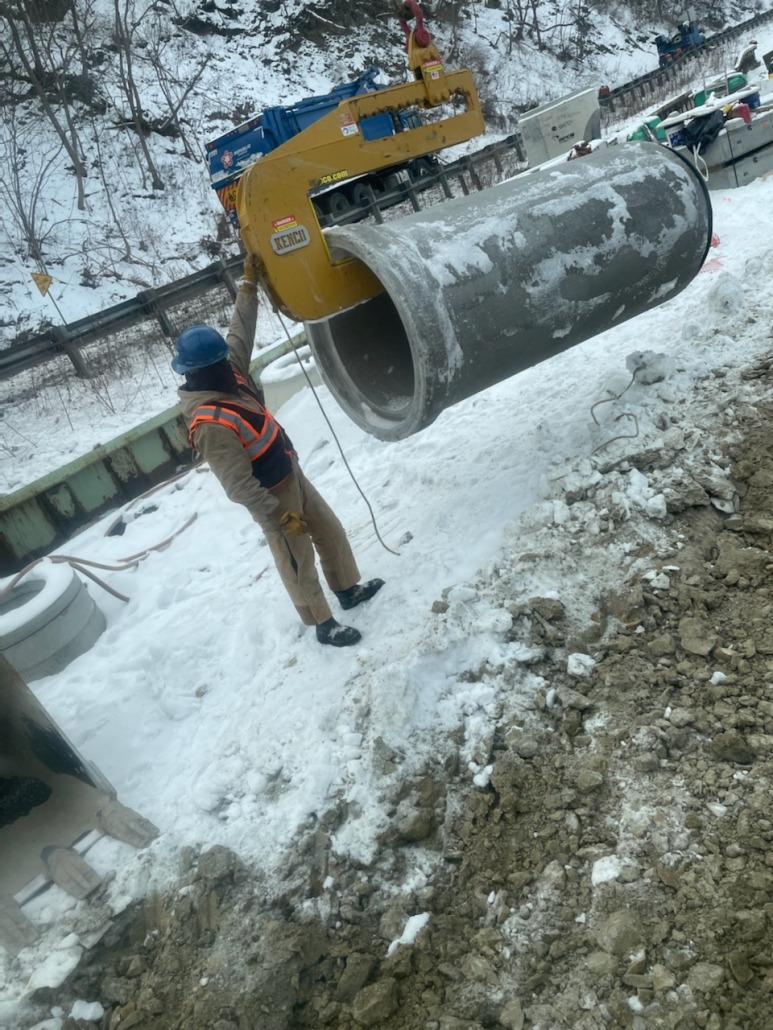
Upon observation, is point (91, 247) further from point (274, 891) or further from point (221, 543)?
point (274, 891)

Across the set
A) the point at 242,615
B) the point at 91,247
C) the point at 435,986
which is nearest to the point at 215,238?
the point at 91,247

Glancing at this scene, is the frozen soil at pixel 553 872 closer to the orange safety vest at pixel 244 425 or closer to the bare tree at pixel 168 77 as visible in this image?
the orange safety vest at pixel 244 425

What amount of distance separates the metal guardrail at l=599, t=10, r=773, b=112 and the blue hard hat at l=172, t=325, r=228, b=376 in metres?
17.4

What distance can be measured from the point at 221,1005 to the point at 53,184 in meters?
19.8

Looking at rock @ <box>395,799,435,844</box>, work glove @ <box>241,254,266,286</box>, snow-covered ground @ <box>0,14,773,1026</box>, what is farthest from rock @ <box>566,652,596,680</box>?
work glove @ <box>241,254,266,286</box>

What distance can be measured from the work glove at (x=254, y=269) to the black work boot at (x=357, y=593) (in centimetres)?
178

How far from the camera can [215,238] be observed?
17.3 m

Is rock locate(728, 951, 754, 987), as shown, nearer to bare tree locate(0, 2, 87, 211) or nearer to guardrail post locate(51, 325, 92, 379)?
guardrail post locate(51, 325, 92, 379)

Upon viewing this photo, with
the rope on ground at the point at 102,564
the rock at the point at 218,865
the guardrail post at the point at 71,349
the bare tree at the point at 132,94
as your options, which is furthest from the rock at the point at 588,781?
the bare tree at the point at 132,94

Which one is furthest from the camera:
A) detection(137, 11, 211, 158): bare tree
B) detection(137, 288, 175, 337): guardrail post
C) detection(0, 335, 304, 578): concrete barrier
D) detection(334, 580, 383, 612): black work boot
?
detection(137, 11, 211, 158): bare tree

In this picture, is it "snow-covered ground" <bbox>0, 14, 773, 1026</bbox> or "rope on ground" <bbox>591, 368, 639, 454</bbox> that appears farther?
"rope on ground" <bbox>591, 368, 639, 454</bbox>

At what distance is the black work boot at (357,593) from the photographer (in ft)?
13.1

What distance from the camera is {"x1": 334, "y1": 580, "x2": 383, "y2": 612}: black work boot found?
400cm

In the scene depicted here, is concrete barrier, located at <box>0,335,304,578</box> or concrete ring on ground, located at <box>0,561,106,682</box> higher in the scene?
concrete barrier, located at <box>0,335,304,578</box>
